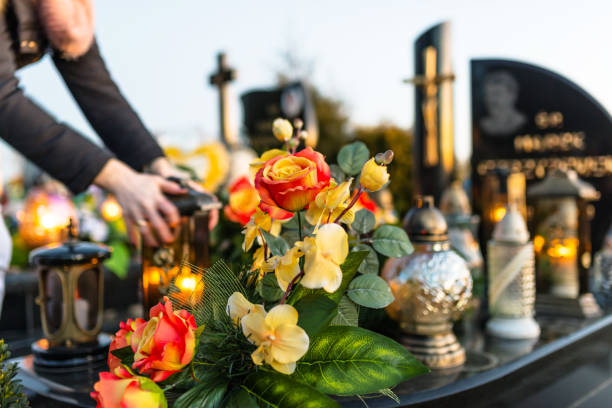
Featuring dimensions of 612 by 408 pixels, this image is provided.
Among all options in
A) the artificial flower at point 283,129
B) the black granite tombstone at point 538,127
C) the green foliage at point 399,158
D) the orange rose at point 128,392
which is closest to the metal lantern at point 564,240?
the artificial flower at point 283,129

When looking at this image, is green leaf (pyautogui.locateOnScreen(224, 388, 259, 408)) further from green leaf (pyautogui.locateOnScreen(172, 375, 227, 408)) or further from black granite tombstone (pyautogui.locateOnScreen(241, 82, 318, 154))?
black granite tombstone (pyautogui.locateOnScreen(241, 82, 318, 154))

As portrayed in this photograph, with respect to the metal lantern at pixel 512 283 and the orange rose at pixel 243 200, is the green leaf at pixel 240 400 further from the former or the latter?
the metal lantern at pixel 512 283

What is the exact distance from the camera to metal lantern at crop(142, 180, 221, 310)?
1.16m

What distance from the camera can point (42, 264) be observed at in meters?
1.18

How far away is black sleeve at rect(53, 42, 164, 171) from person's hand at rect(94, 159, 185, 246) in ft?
0.97

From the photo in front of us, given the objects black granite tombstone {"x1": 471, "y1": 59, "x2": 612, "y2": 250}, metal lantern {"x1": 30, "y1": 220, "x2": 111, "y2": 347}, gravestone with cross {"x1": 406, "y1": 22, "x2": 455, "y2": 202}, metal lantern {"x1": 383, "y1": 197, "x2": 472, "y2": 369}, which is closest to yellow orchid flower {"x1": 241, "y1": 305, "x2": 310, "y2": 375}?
metal lantern {"x1": 383, "y1": 197, "x2": 472, "y2": 369}

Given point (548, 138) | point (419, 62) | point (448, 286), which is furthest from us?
point (419, 62)

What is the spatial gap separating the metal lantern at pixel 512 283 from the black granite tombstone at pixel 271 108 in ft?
17.0

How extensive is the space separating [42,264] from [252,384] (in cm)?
77

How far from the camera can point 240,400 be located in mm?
604

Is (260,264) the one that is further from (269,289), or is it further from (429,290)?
(429,290)

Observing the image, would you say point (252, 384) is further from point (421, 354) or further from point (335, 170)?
point (421, 354)

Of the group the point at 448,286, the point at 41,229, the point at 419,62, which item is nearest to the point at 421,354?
the point at 448,286

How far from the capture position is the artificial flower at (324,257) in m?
0.59
